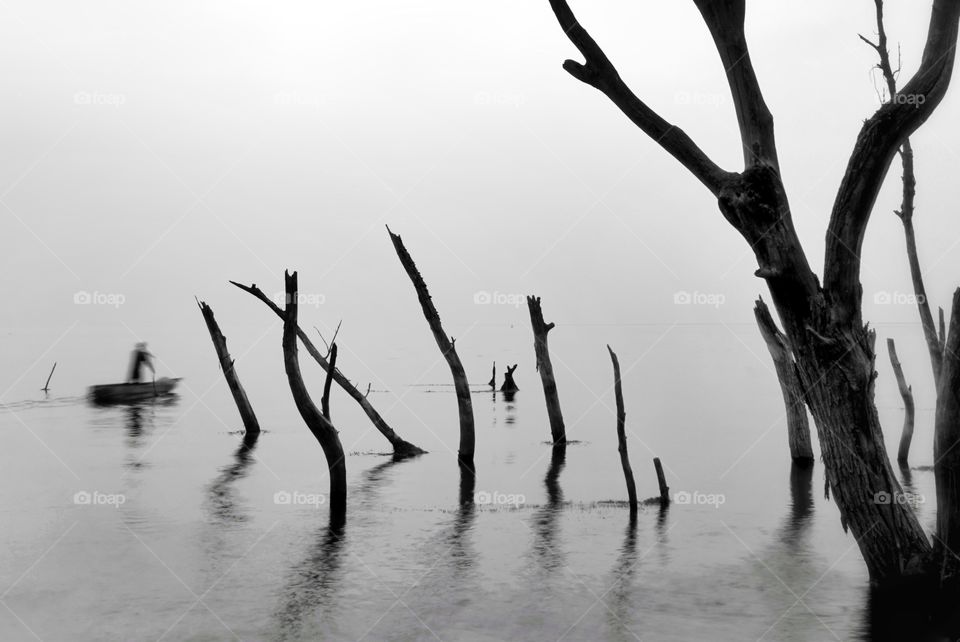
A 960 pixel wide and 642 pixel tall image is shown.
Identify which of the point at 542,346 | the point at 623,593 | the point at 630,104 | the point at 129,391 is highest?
the point at 630,104

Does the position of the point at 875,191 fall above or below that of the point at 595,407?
above

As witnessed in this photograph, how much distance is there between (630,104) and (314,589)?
28.0 ft

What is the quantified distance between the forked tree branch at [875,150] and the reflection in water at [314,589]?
24.8 ft

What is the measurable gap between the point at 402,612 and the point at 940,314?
10.4m

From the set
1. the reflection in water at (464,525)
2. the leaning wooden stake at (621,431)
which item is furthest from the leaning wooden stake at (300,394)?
the leaning wooden stake at (621,431)

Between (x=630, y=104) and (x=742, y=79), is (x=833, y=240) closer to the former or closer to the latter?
(x=742, y=79)

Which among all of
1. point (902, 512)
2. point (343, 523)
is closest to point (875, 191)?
point (902, 512)

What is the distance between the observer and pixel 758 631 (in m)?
10.9

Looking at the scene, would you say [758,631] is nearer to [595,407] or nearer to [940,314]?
[940,314]

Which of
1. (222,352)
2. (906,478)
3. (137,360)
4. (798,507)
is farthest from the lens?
(137,360)

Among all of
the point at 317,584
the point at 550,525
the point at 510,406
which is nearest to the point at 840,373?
the point at 317,584

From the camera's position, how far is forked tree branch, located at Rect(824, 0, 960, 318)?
8.30 m

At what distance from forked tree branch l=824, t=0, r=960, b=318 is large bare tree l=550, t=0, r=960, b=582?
10 millimetres

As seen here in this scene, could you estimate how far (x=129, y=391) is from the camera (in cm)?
4359
